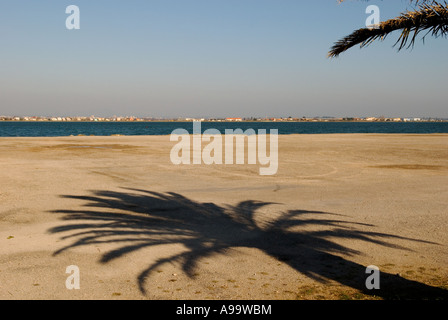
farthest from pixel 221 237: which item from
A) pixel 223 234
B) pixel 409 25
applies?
pixel 409 25

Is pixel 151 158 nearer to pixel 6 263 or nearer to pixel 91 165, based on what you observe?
pixel 91 165

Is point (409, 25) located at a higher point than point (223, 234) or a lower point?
higher

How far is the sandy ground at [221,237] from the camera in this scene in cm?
619

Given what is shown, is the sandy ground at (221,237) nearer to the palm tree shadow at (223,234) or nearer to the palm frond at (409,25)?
the palm tree shadow at (223,234)

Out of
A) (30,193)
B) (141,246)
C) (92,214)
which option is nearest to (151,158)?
(30,193)

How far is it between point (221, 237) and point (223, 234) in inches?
8.8

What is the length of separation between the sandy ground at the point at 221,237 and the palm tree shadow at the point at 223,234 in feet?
0.10

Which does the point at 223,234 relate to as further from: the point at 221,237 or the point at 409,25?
the point at 409,25

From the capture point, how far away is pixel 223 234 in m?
8.86

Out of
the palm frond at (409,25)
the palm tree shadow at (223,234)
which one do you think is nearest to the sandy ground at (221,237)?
the palm tree shadow at (223,234)
